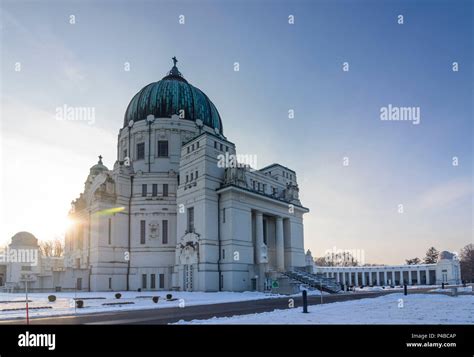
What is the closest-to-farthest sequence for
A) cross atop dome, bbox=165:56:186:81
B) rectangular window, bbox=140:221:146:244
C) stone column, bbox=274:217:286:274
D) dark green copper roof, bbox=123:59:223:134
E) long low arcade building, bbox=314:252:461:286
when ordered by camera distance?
rectangular window, bbox=140:221:146:244, stone column, bbox=274:217:286:274, dark green copper roof, bbox=123:59:223:134, cross atop dome, bbox=165:56:186:81, long low arcade building, bbox=314:252:461:286

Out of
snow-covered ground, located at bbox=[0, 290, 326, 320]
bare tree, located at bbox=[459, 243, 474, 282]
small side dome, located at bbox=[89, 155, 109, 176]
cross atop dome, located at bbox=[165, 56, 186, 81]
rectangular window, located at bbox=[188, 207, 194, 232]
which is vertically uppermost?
cross atop dome, located at bbox=[165, 56, 186, 81]

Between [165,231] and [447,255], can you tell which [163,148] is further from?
[447,255]

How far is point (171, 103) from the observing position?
7556cm

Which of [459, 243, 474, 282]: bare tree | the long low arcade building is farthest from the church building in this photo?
[459, 243, 474, 282]: bare tree

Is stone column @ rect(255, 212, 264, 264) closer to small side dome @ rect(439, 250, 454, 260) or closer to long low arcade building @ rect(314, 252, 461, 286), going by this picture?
long low arcade building @ rect(314, 252, 461, 286)

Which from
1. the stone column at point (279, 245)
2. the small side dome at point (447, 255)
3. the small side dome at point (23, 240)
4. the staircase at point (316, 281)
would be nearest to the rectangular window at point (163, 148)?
the stone column at point (279, 245)

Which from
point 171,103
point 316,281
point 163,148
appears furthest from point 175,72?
point 316,281

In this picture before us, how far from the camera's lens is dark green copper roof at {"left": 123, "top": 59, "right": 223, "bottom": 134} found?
75375 millimetres

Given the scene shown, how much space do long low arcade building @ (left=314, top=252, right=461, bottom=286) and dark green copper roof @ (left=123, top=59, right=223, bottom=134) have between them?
65972mm

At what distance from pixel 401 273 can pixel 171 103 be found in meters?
96.9
